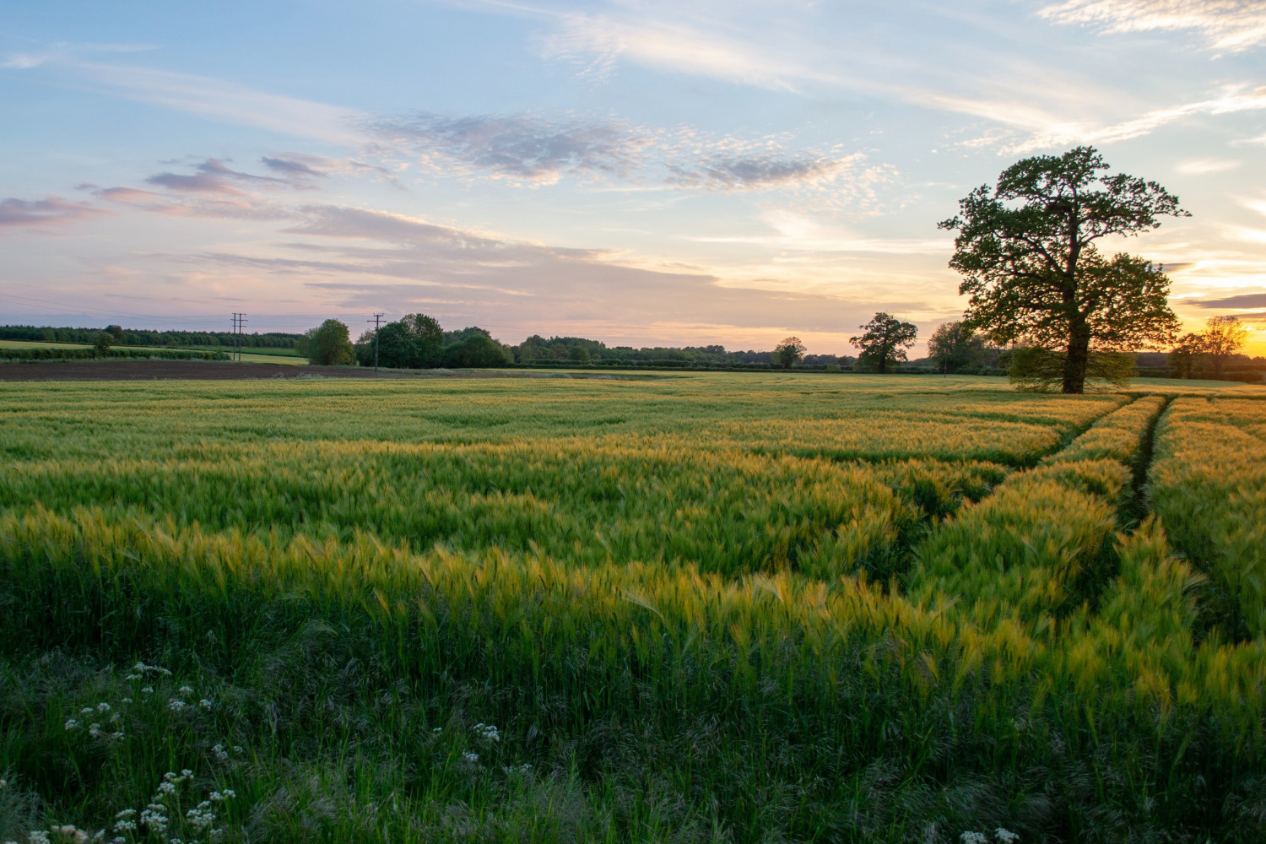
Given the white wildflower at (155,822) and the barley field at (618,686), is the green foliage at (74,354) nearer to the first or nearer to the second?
the barley field at (618,686)

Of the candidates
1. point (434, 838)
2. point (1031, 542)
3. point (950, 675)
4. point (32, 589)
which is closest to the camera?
point (434, 838)

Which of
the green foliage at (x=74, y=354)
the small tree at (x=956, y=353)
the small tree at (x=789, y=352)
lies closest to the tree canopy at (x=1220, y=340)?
the small tree at (x=956, y=353)

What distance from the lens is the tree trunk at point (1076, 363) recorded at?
3662 cm

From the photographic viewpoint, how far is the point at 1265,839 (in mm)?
1699

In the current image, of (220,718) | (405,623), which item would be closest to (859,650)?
(405,623)

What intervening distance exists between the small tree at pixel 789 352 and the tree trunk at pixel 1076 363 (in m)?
119

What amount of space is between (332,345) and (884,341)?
122m

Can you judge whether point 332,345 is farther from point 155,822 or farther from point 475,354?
point 155,822

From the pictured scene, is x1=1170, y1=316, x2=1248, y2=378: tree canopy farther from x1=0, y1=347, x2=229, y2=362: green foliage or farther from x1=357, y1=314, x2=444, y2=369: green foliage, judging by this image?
x1=0, y1=347, x2=229, y2=362: green foliage

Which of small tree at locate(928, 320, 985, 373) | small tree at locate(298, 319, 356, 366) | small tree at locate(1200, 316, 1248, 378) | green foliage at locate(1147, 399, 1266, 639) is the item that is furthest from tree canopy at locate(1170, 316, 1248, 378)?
small tree at locate(298, 319, 356, 366)

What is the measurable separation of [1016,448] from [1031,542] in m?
7.72

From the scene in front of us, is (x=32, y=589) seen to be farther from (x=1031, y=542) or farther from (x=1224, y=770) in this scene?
(x=1031, y=542)

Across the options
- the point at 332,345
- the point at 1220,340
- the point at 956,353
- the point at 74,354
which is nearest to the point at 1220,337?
the point at 1220,340

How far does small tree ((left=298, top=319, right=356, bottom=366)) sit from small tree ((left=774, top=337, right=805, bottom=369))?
10414cm
